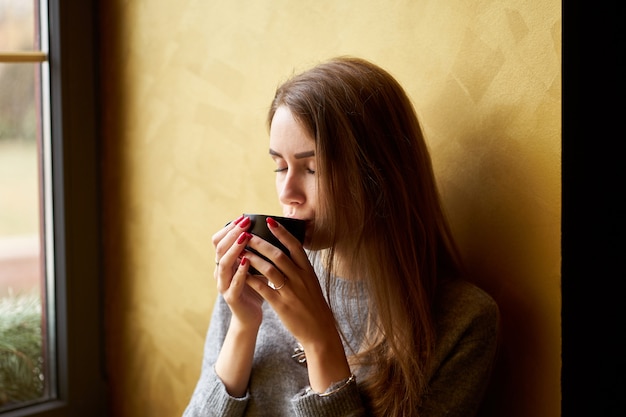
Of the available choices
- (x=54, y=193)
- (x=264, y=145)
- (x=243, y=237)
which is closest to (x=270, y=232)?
(x=243, y=237)

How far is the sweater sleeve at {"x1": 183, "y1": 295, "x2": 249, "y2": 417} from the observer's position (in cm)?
110

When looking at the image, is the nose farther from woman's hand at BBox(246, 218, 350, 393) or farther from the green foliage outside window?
the green foliage outside window

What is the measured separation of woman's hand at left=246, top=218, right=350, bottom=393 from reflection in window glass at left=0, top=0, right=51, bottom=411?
1083 mm

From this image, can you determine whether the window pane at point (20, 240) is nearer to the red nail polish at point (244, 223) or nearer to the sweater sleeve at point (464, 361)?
the red nail polish at point (244, 223)

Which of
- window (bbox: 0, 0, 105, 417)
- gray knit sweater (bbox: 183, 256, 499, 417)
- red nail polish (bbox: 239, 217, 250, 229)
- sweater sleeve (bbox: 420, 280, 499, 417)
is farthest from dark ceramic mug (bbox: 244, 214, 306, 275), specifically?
window (bbox: 0, 0, 105, 417)

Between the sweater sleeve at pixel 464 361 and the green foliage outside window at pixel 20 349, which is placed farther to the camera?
the green foliage outside window at pixel 20 349

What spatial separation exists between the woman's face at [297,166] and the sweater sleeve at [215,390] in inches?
11.7

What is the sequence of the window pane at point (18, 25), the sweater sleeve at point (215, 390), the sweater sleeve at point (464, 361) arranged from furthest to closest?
the window pane at point (18, 25)
the sweater sleeve at point (215, 390)
the sweater sleeve at point (464, 361)

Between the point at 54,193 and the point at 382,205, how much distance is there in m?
1.20

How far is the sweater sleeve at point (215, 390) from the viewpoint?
3.60ft

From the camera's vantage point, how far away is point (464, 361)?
961 millimetres

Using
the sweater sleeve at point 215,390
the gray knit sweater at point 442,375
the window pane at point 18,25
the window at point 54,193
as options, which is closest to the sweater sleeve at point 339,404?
the gray knit sweater at point 442,375
